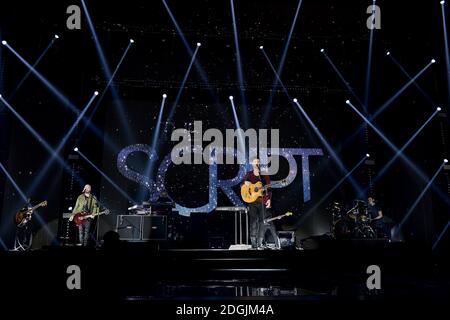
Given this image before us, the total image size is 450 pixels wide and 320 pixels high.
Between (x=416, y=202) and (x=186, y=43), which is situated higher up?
(x=186, y=43)

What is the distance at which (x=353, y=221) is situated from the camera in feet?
26.6

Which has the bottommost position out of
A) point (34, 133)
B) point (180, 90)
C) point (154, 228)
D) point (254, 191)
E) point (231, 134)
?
point (154, 228)

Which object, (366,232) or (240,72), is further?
(240,72)

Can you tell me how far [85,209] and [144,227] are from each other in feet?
4.01

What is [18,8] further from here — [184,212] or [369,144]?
[369,144]

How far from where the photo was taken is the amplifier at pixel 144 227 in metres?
7.78

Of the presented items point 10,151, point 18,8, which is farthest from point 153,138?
point 18,8

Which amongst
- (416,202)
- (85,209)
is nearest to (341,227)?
(416,202)

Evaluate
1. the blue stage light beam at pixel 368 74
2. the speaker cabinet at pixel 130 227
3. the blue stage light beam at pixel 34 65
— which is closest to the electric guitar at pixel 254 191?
the speaker cabinet at pixel 130 227

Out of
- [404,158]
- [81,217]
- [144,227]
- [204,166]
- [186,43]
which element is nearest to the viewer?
[81,217]

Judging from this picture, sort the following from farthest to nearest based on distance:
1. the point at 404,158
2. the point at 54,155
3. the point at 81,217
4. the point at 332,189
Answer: the point at 332,189 < the point at 54,155 < the point at 404,158 < the point at 81,217

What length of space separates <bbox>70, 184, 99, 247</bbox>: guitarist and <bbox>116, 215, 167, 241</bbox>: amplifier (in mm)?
641

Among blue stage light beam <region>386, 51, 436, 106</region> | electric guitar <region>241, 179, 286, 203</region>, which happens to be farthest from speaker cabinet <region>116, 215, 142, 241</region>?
blue stage light beam <region>386, 51, 436, 106</region>

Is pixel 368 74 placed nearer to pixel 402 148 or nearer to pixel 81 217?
pixel 402 148
